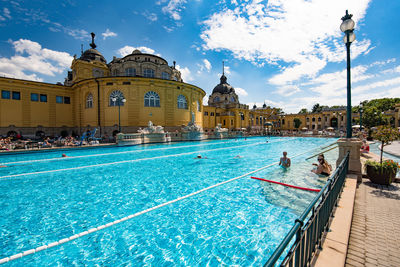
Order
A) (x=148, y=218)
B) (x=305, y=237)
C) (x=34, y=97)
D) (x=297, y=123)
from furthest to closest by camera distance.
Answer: (x=297, y=123), (x=34, y=97), (x=148, y=218), (x=305, y=237)

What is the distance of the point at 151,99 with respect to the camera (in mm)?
30031

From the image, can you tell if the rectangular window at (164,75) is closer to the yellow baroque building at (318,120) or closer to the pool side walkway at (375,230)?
the pool side walkway at (375,230)

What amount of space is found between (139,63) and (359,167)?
36.8m

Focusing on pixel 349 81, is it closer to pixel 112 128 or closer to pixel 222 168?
pixel 222 168

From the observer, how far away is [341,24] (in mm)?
5926

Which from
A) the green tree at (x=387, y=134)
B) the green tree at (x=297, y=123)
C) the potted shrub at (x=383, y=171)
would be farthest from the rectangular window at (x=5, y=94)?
the green tree at (x=297, y=123)

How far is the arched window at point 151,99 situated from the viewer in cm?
2967

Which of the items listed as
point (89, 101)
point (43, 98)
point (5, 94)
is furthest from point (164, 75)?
point (5, 94)

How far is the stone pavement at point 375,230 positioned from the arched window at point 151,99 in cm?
2935

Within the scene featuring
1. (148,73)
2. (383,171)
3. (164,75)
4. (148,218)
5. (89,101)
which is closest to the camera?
(148,218)

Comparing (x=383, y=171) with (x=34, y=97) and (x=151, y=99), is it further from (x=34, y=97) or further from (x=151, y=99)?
(x=34, y=97)

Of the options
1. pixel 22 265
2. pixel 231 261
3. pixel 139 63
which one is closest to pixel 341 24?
pixel 231 261

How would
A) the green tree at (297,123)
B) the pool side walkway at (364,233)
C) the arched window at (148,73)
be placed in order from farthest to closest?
the green tree at (297,123) → the arched window at (148,73) → the pool side walkway at (364,233)

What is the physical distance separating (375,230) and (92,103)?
115 ft
